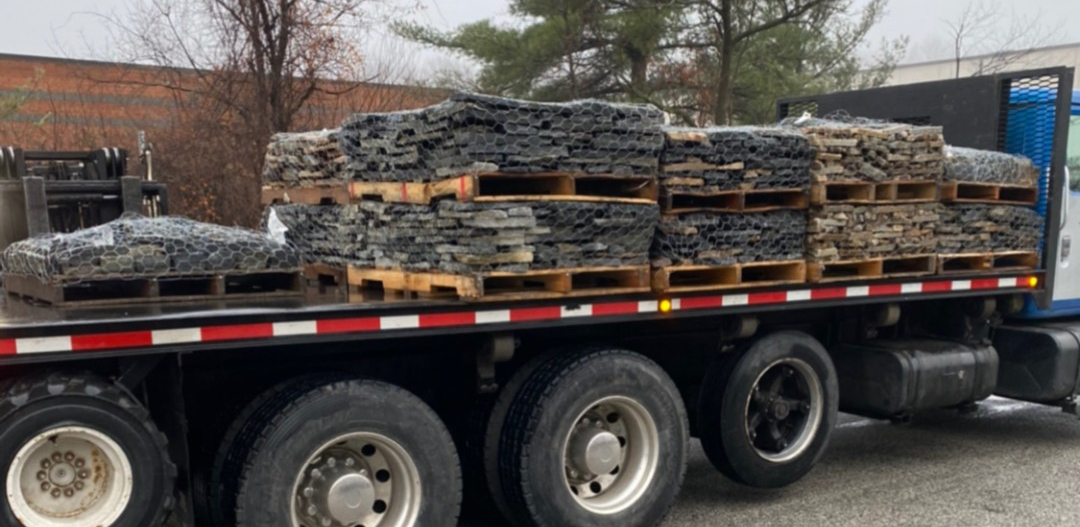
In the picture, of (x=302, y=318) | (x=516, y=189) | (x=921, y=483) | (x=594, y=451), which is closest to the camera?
(x=302, y=318)

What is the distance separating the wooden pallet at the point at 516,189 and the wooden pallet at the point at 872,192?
1190 millimetres

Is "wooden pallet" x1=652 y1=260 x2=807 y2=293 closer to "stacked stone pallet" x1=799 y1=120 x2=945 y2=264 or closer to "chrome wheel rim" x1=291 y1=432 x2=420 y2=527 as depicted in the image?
"stacked stone pallet" x1=799 y1=120 x2=945 y2=264

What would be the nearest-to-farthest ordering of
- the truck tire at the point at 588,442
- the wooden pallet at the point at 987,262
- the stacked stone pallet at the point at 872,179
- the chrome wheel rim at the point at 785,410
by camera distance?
the truck tire at the point at 588,442 < the stacked stone pallet at the point at 872,179 < the chrome wheel rim at the point at 785,410 < the wooden pallet at the point at 987,262

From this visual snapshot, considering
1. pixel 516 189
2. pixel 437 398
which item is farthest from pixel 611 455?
pixel 516 189

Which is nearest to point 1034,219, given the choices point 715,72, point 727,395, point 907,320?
point 907,320

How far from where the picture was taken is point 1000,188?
6664mm

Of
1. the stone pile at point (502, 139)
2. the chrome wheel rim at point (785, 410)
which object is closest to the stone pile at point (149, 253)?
the stone pile at point (502, 139)

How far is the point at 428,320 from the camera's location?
4.34 meters

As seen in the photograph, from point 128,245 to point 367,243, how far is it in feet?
4.25

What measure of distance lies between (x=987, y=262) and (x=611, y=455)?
3510mm

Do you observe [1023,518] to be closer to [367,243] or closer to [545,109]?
[545,109]

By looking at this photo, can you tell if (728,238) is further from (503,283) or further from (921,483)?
(921,483)

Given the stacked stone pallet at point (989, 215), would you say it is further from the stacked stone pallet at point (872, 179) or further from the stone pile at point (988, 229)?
the stacked stone pallet at point (872, 179)

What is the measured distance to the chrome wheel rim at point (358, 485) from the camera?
4.18 m
